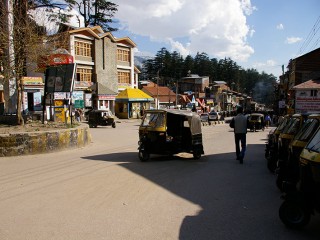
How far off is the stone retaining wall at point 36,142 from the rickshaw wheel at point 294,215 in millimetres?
9781

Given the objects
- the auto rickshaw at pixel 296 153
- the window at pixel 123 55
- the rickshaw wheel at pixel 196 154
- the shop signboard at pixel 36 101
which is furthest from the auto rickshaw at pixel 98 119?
the auto rickshaw at pixel 296 153

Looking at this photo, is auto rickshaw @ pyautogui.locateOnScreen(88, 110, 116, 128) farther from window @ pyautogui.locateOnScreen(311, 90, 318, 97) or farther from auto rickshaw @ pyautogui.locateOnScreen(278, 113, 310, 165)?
auto rickshaw @ pyautogui.locateOnScreen(278, 113, 310, 165)

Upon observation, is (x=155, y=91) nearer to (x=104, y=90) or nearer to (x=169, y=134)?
(x=104, y=90)

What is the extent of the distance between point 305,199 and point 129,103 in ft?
148

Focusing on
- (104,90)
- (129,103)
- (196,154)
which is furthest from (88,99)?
(196,154)

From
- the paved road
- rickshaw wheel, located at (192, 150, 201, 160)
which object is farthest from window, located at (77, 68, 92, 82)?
rickshaw wheel, located at (192, 150, 201, 160)

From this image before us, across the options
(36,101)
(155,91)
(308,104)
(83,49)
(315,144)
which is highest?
(83,49)

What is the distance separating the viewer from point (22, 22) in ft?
51.7

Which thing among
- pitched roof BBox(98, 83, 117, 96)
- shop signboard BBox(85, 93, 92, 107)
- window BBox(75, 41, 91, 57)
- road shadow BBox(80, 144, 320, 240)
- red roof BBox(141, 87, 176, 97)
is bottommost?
road shadow BBox(80, 144, 320, 240)

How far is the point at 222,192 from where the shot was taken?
23.9 ft

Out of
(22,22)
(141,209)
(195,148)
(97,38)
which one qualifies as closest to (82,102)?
(97,38)

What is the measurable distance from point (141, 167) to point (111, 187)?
2756mm

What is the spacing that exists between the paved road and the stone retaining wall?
0.87m

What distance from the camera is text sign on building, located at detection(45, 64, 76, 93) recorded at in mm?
15852
